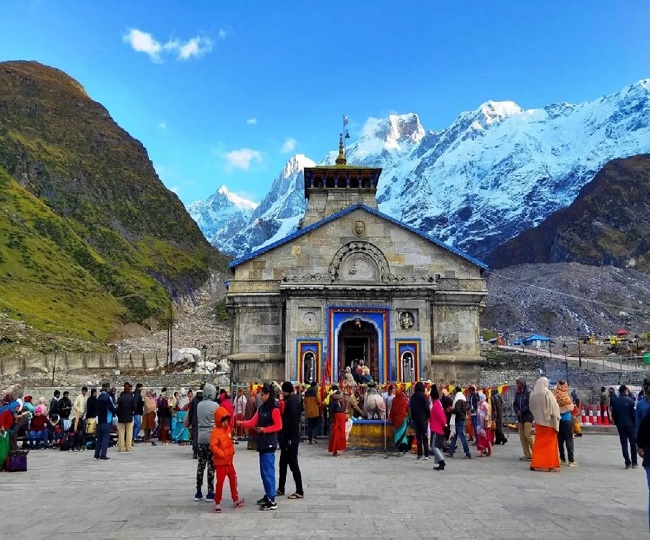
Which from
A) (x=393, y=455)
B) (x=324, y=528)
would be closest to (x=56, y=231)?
(x=393, y=455)

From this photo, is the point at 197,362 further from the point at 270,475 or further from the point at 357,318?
the point at 270,475

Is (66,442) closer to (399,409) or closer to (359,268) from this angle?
(399,409)

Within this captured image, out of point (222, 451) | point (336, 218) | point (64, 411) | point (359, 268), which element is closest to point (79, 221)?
point (336, 218)

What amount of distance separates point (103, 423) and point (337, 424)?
5.68m

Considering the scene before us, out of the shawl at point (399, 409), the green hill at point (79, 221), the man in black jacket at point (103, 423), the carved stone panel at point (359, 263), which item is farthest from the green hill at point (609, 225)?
the man in black jacket at point (103, 423)

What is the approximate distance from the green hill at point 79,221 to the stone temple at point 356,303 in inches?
1745

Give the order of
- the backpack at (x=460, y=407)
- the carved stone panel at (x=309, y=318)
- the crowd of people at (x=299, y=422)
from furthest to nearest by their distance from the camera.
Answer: the carved stone panel at (x=309, y=318) < the backpack at (x=460, y=407) < the crowd of people at (x=299, y=422)

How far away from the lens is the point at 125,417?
55.7 ft

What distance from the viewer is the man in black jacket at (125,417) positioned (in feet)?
54.4

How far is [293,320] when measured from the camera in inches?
1086

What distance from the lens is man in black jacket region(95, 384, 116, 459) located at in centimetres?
1556

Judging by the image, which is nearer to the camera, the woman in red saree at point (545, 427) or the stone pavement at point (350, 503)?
the stone pavement at point (350, 503)

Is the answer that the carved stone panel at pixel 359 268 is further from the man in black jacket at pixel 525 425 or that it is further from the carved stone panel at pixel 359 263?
the man in black jacket at pixel 525 425

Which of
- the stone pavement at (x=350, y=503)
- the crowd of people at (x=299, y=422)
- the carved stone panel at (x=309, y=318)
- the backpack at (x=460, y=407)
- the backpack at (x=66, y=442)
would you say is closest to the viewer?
the stone pavement at (x=350, y=503)
